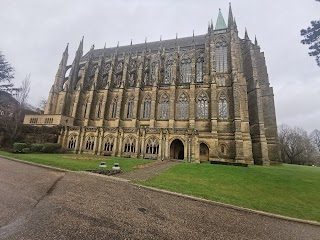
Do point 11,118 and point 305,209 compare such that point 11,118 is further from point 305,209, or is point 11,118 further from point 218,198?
point 305,209

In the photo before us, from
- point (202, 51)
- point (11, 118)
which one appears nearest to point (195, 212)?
point (202, 51)

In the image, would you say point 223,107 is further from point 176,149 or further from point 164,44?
point 164,44

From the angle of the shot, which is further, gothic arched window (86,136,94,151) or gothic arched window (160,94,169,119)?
gothic arched window (160,94,169,119)

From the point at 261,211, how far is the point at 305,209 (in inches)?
84.4

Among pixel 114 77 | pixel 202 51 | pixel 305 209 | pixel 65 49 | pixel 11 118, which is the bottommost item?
pixel 305 209

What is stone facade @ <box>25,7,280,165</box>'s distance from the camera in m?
25.2

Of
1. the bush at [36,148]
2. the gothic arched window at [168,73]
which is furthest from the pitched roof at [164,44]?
the bush at [36,148]

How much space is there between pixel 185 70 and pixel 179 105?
902cm

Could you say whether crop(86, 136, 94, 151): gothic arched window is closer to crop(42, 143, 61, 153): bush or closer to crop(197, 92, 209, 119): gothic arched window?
crop(42, 143, 61, 153): bush

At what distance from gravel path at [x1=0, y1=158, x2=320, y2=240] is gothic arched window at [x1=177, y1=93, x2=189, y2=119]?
78.7 ft

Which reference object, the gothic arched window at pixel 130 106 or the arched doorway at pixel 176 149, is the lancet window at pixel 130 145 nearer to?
the arched doorway at pixel 176 149

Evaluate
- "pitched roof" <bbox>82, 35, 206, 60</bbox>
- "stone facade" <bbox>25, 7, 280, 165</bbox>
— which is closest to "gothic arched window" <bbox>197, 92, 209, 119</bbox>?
"stone facade" <bbox>25, 7, 280, 165</bbox>

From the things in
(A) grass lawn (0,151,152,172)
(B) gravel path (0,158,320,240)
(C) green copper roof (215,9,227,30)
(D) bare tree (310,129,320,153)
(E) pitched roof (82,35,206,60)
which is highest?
(C) green copper roof (215,9,227,30)

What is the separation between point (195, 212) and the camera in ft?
17.2
